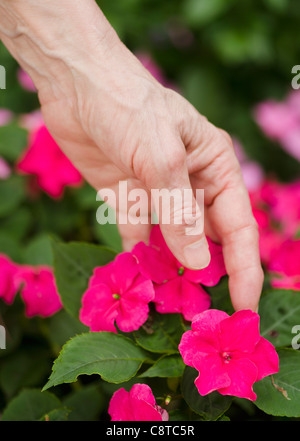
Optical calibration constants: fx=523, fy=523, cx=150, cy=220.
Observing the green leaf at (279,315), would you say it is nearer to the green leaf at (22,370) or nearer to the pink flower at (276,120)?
the green leaf at (22,370)

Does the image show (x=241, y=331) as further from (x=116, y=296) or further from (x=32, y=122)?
(x=32, y=122)

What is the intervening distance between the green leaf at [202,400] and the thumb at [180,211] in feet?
0.49

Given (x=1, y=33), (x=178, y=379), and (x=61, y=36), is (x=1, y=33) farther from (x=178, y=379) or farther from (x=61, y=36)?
(x=178, y=379)

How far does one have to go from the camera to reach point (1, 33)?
2.94 ft

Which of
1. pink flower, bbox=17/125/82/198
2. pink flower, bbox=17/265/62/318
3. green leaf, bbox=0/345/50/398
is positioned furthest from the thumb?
pink flower, bbox=17/125/82/198

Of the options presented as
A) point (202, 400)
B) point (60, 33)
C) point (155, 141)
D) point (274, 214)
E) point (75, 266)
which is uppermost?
point (60, 33)

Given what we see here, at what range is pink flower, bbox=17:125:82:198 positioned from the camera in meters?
1.32

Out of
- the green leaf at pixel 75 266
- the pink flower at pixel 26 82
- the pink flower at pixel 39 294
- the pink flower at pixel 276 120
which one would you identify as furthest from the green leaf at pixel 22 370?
the pink flower at pixel 276 120

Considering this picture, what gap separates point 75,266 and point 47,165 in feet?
1.76

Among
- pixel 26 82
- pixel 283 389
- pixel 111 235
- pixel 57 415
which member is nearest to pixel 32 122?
pixel 26 82

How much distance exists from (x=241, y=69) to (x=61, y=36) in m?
1.55

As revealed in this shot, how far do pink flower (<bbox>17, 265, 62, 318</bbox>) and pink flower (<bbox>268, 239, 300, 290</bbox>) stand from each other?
1.31 ft

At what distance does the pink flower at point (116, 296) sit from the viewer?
73 cm

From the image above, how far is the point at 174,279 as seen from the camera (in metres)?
0.76
